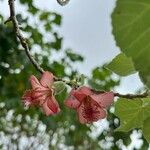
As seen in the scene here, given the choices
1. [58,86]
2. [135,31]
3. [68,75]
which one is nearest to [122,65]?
[58,86]

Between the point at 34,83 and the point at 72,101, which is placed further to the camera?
the point at 34,83

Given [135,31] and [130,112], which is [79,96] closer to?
[130,112]

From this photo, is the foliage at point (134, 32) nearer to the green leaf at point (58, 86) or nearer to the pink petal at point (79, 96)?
the pink petal at point (79, 96)

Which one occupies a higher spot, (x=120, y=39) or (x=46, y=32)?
(x=120, y=39)

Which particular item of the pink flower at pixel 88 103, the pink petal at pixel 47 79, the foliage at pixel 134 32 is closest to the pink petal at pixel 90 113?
the pink flower at pixel 88 103

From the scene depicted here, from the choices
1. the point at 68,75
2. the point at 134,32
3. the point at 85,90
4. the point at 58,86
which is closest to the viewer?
the point at 134,32

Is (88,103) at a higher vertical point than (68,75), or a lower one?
higher

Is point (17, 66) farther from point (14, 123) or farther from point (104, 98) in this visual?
point (14, 123)

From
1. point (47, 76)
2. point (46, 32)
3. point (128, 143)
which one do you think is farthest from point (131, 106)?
point (46, 32)
